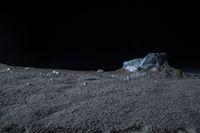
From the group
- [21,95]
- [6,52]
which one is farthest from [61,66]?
[21,95]

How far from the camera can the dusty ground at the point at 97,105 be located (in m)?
1.67

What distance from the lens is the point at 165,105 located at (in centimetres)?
198

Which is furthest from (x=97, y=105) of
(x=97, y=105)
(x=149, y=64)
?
(x=149, y=64)

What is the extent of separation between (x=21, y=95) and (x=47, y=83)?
40 cm

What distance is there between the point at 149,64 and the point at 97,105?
1680 millimetres

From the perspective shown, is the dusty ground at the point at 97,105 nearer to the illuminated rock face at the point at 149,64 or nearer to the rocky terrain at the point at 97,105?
the rocky terrain at the point at 97,105

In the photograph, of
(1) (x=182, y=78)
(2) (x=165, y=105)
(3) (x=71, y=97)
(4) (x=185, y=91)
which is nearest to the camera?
(2) (x=165, y=105)

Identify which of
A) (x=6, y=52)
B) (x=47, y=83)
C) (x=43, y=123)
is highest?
(x=6, y=52)

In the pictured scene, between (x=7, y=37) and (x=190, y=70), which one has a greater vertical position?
(x=7, y=37)

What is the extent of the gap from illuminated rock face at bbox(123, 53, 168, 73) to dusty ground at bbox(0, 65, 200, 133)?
2.30 feet

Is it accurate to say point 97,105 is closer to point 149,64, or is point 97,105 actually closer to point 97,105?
point 97,105

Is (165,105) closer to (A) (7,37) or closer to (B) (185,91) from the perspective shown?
(B) (185,91)

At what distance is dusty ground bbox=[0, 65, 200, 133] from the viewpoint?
5.49 ft

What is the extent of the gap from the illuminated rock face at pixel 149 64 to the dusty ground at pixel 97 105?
0.70 metres
